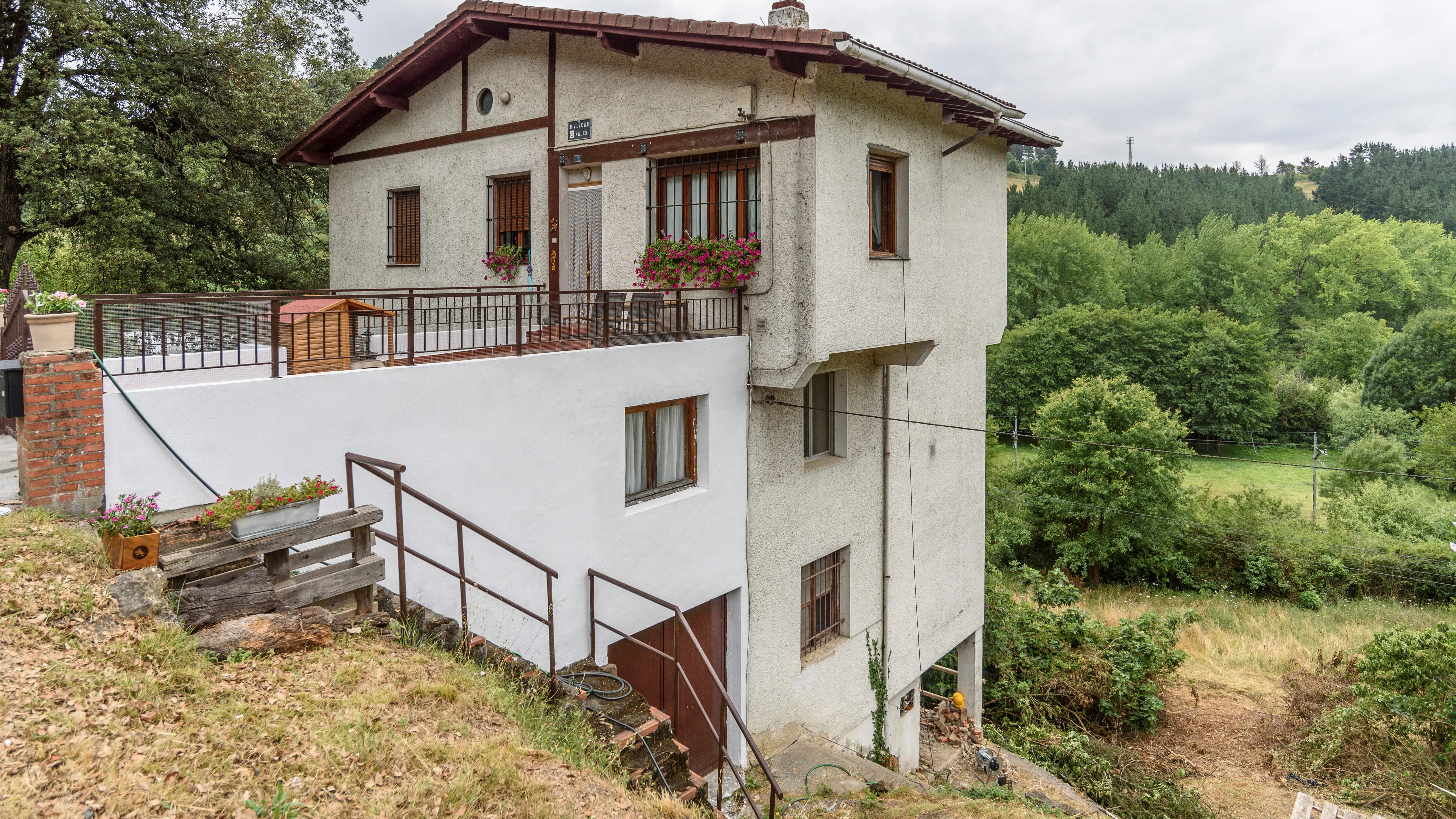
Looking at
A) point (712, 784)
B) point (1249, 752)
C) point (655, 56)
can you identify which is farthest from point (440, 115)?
point (1249, 752)

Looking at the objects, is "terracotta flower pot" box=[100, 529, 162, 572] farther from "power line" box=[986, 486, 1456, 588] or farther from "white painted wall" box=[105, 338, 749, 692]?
"power line" box=[986, 486, 1456, 588]

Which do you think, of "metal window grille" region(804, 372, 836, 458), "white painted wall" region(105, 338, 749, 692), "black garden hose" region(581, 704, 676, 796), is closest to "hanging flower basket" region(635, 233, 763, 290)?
"white painted wall" region(105, 338, 749, 692)

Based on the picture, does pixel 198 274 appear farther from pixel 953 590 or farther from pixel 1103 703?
pixel 1103 703

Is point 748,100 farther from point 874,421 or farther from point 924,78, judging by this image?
point 874,421

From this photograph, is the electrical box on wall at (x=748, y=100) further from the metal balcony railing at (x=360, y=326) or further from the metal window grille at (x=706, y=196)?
the metal balcony railing at (x=360, y=326)

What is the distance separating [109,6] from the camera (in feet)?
52.5

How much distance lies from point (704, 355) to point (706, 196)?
2.20 metres

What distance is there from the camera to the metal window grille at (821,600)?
11.8 meters

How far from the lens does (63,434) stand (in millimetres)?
5938

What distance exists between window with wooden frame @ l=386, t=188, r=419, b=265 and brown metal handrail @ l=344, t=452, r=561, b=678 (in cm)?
762

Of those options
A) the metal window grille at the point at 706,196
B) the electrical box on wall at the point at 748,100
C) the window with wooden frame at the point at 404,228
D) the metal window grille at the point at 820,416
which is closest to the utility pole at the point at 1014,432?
the metal window grille at the point at 820,416

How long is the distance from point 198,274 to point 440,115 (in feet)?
24.5

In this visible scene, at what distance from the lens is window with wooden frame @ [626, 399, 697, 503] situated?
9.63 metres

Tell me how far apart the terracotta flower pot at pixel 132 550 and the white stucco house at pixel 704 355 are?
0.63 m
